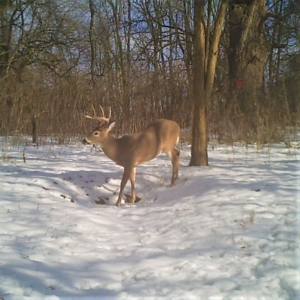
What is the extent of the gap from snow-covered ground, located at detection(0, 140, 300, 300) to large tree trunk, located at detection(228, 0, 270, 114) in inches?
251

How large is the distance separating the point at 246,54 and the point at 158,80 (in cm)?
367

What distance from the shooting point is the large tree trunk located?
1264cm

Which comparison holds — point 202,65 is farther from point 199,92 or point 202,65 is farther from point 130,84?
point 130,84

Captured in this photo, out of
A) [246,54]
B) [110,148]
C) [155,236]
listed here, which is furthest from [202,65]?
[246,54]

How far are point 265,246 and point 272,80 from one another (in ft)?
40.1

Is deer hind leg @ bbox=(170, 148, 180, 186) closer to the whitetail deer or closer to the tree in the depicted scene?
the whitetail deer

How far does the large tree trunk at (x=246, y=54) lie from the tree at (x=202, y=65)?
5.26 m

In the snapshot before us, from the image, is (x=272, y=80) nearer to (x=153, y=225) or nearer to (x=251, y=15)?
(x=251, y=15)

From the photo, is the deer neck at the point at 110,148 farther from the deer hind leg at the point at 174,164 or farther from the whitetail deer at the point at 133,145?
the deer hind leg at the point at 174,164

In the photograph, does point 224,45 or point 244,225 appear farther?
point 224,45

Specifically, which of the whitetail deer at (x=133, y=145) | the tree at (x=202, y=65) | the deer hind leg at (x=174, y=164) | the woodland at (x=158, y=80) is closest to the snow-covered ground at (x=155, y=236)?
the deer hind leg at (x=174, y=164)

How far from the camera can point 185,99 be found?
13.8 m

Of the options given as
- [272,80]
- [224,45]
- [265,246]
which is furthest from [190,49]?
[265,246]

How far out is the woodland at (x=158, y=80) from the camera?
467 inches
